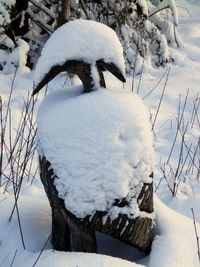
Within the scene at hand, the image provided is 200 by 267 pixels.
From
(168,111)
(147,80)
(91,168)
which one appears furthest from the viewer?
(147,80)

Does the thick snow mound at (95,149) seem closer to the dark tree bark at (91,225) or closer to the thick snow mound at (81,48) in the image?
the dark tree bark at (91,225)

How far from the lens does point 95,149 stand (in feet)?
5.13

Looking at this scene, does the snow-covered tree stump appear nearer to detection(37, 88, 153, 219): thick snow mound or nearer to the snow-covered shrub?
detection(37, 88, 153, 219): thick snow mound

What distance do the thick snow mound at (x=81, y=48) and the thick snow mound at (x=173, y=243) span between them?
677mm

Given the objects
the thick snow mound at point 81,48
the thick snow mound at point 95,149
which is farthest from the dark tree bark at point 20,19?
the thick snow mound at point 95,149

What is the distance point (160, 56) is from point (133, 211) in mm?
4815

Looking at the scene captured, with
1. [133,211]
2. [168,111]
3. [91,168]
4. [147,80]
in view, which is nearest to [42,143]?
[91,168]

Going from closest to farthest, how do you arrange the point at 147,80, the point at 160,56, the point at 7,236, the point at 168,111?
the point at 7,236 < the point at 168,111 < the point at 147,80 < the point at 160,56

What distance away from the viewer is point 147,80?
5805 millimetres

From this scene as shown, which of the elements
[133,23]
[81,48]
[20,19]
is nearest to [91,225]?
[81,48]

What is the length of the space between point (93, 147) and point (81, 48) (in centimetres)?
38

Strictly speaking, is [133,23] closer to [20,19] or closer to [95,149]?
[20,19]

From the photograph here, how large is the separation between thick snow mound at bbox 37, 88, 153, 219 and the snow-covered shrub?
4102 millimetres

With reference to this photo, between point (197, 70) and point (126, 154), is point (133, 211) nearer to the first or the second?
point (126, 154)
